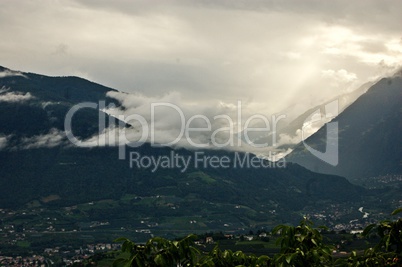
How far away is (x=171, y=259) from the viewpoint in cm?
1858

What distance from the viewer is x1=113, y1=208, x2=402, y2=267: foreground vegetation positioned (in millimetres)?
18188

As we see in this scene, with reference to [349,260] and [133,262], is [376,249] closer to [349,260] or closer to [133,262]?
[349,260]

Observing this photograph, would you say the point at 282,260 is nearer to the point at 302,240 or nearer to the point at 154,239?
the point at 302,240

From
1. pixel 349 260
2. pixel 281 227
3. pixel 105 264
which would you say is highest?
pixel 281 227

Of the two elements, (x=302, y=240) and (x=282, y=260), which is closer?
(x=282, y=260)

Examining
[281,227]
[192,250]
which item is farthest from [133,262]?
[281,227]

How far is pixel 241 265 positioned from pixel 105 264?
187 metres

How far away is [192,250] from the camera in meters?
19.0

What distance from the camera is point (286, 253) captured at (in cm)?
1916

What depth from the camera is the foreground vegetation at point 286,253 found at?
18.2 meters

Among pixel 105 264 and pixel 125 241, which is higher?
pixel 125 241

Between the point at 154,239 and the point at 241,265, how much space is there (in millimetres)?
2885

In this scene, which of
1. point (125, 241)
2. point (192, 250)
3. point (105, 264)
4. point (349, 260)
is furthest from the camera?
point (105, 264)

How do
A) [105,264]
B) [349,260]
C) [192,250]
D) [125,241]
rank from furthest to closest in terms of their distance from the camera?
[105,264] < [349,260] < [192,250] < [125,241]
